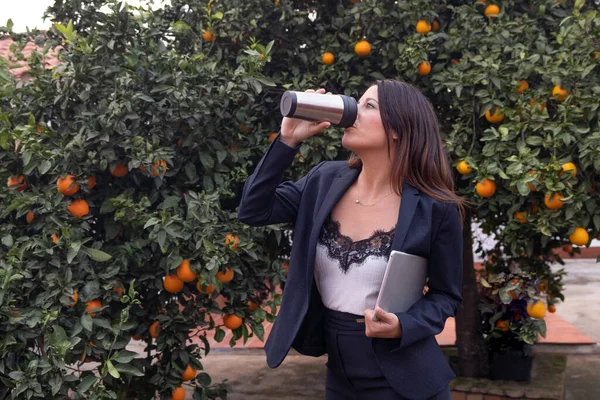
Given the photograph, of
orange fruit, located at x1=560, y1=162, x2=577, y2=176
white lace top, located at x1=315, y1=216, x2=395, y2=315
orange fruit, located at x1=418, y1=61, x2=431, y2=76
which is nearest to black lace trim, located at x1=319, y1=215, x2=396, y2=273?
white lace top, located at x1=315, y1=216, x2=395, y2=315

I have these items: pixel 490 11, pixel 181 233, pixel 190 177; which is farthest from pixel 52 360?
pixel 490 11

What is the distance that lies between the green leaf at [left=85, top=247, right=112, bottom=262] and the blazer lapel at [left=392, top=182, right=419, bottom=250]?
1.41 metres

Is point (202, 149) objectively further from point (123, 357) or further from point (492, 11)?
point (492, 11)

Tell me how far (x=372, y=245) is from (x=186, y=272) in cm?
118

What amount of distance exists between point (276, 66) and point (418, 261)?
213cm

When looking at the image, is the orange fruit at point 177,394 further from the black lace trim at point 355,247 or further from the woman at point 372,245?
the black lace trim at point 355,247

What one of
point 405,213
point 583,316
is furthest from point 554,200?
point 583,316

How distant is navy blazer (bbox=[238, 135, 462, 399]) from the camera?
1.88 meters

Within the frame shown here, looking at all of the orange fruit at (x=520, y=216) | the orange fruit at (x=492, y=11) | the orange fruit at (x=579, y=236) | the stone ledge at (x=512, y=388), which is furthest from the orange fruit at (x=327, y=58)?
the stone ledge at (x=512, y=388)

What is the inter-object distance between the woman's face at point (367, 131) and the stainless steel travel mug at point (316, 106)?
87mm

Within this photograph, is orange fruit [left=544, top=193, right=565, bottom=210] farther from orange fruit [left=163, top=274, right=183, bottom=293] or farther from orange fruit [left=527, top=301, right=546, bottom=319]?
orange fruit [left=163, top=274, right=183, bottom=293]

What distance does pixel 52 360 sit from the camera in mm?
2639

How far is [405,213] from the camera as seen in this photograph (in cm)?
190

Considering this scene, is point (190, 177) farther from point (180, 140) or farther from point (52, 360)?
point (52, 360)
